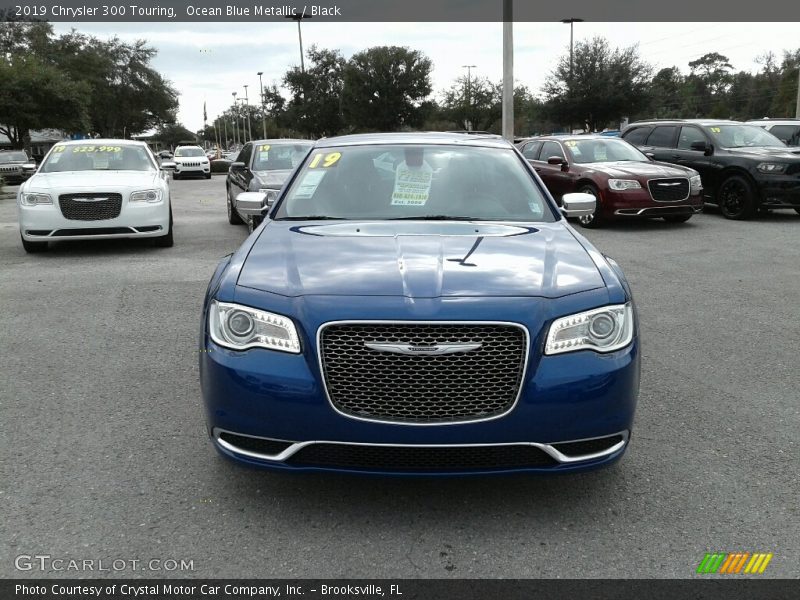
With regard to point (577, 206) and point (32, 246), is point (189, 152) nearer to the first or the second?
point (32, 246)

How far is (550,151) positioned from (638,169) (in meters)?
2.21

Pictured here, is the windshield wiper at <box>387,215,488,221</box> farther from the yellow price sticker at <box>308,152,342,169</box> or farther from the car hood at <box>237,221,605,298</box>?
the yellow price sticker at <box>308,152,342,169</box>

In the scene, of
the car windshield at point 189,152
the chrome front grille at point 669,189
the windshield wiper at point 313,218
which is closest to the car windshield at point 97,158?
the windshield wiper at point 313,218

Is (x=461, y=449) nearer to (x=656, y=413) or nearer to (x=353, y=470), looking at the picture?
(x=353, y=470)

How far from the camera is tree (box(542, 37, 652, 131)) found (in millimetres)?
39750

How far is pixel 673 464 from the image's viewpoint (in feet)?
12.4

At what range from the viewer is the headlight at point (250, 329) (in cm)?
309

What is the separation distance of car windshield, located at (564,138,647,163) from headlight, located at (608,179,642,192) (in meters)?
1.18

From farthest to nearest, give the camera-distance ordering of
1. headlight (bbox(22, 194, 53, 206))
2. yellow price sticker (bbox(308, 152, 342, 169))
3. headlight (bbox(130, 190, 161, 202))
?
1. headlight (bbox(130, 190, 161, 202))
2. headlight (bbox(22, 194, 53, 206))
3. yellow price sticker (bbox(308, 152, 342, 169))

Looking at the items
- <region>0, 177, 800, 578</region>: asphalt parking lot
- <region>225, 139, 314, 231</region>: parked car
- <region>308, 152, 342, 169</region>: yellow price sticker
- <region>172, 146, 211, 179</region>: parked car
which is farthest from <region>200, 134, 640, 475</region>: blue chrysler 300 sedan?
<region>172, 146, 211, 179</region>: parked car

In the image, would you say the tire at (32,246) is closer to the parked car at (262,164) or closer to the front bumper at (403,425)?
the parked car at (262,164)

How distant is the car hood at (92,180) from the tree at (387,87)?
150 feet

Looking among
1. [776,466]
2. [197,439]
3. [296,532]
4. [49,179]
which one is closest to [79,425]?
[197,439]
